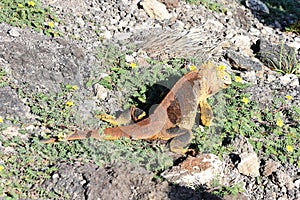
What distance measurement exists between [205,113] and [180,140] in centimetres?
62

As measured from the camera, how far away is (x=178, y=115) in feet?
20.8

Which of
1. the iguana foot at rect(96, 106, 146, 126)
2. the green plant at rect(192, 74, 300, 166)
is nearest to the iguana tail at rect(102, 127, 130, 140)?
the iguana foot at rect(96, 106, 146, 126)

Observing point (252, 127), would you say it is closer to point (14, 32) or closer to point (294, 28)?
point (14, 32)

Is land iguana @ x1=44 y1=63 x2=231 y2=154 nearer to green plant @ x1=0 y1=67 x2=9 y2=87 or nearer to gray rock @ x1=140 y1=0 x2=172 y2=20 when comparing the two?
green plant @ x1=0 y1=67 x2=9 y2=87

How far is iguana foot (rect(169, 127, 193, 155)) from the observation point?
19.8 ft

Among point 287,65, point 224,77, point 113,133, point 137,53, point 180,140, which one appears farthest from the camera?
point 287,65

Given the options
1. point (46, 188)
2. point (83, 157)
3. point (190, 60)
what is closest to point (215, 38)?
point (190, 60)

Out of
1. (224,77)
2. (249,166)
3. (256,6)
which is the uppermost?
(224,77)

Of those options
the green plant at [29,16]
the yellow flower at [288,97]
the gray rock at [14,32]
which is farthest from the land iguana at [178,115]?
the green plant at [29,16]

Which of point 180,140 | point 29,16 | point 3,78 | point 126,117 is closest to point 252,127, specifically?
point 180,140

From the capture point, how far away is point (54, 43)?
7102mm

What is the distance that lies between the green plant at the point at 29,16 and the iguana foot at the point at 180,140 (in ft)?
7.15

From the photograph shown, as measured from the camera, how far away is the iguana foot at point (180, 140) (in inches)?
238

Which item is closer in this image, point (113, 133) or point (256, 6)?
point (113, 133)
